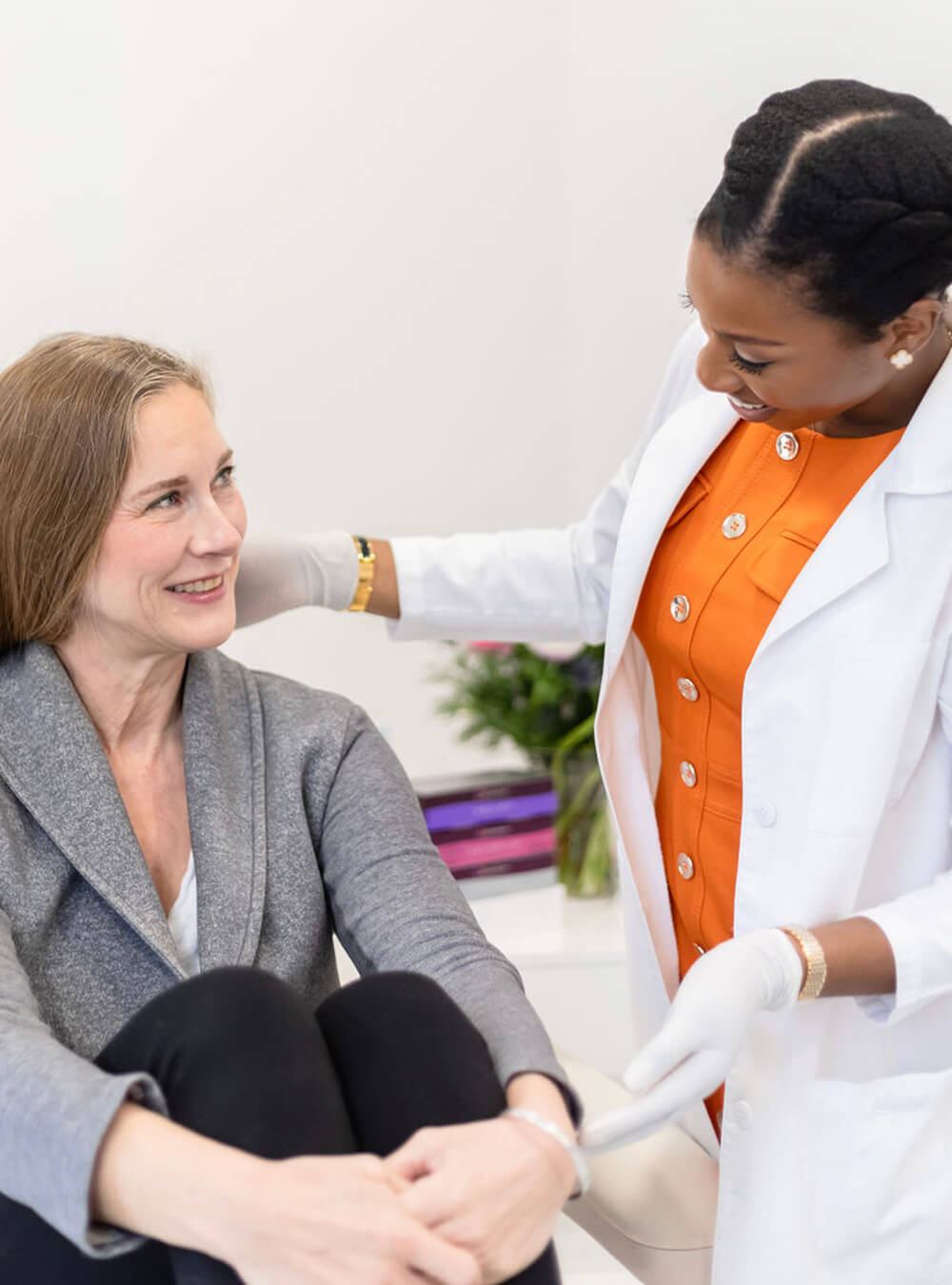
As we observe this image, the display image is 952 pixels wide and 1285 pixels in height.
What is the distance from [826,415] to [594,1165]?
748 mm

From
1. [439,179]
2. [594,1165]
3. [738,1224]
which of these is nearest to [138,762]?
[594,1165]

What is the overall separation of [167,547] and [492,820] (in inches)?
42.3

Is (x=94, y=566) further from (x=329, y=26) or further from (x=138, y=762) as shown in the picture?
(x=329, y=26)

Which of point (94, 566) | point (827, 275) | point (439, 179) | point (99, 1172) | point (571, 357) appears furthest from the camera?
point (571, 357)

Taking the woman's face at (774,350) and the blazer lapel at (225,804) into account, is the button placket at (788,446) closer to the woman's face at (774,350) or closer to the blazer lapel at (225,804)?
the woman's face at (774,350)

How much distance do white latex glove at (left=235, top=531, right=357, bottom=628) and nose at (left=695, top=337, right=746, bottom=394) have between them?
54 centimetres

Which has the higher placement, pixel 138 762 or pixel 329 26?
pixel 329 26

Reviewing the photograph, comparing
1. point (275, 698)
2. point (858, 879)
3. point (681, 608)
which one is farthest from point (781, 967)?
point (275, 698)

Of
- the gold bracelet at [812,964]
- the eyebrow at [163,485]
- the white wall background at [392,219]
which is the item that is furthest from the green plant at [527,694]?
the gold bracelet at [812,964]

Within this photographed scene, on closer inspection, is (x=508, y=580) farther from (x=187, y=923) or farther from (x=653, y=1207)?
(x=653, y=1207)

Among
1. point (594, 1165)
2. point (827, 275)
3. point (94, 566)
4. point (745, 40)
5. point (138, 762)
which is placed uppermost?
point (745, 40)

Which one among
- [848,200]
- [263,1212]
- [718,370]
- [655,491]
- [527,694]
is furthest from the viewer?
[527,694]

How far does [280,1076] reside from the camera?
1.01m

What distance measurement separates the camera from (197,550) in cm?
130
